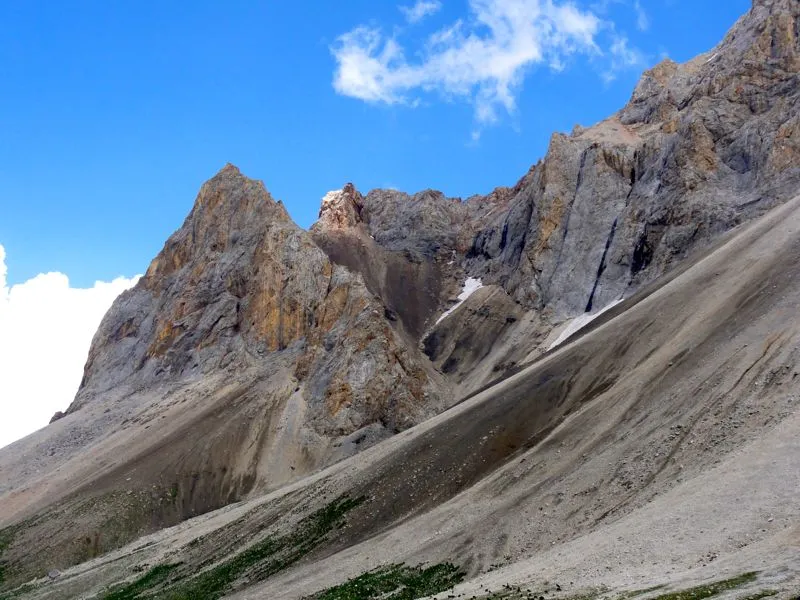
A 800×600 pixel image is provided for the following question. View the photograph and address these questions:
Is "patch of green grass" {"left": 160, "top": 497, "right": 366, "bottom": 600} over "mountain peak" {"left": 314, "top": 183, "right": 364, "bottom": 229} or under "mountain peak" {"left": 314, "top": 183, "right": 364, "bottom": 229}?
under

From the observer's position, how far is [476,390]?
82188 millimetres

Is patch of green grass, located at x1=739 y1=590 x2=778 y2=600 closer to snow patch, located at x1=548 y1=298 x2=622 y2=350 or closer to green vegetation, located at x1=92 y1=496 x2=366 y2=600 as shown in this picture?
green vegetation, located at x1=92 y1=496 x2=366 y2=600

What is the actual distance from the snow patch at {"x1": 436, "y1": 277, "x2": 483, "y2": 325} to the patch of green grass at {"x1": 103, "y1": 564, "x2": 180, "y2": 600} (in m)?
67.5

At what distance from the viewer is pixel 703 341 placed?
163ft

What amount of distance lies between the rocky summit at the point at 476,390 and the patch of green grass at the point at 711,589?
0.14 metres

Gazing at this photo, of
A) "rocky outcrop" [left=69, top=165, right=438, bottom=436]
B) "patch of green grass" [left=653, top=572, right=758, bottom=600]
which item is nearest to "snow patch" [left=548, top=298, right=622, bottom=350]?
"rocky outcrop" [left=69, top=165, right=438, bottom=436]

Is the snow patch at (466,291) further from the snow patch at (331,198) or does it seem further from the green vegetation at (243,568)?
the green vegetation at (243,568)

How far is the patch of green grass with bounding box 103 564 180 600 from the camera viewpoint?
47250mm

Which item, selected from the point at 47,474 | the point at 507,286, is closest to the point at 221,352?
the point at 47,474

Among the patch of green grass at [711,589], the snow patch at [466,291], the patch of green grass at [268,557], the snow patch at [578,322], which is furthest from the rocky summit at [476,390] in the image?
the snow patch at [466,291]

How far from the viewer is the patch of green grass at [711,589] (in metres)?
17.8

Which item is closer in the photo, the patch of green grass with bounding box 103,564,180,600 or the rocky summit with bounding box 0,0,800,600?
the rocky summit with bounding box 0,0,800,600

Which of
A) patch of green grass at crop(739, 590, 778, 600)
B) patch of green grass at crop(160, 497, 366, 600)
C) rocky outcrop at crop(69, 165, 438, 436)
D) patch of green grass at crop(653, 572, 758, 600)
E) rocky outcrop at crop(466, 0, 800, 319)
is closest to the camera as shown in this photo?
patch of green grass at crop(739, 590, 778, 600)

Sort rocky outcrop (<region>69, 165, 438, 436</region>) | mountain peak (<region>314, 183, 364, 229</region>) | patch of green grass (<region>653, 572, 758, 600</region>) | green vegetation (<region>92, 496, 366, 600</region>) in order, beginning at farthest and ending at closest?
1. mountain peak (<region>314, 183, 364, 229</region>)
2. rocky outcrop (<region>69, 165, 438, 436</region>)
3. green vegetation (<region>92, 496, 366, 600</region>)
4. patch of green grass (<region>653, 572, 758, 600</region>)
